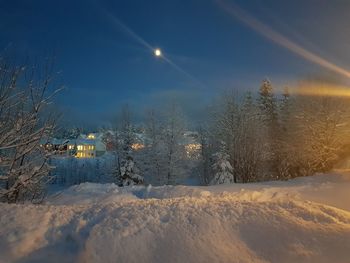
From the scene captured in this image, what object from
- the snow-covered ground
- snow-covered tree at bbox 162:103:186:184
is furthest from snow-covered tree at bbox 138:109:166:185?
the snow-covered ground

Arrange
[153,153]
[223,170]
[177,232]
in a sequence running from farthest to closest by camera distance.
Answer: [153,153], [223,170], [177,232]

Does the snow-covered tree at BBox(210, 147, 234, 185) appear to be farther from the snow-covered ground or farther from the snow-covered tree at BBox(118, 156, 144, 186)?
the snow-covered ground

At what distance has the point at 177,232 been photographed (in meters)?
5.87

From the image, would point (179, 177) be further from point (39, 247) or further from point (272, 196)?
point (39, 247)

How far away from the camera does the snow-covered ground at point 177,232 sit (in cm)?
550

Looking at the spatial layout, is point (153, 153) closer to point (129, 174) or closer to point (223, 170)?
point (129, 174)

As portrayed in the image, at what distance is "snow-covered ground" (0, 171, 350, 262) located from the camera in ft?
18.0

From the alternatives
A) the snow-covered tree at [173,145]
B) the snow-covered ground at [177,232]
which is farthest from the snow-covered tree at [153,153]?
the snow-covered ground at [177,232]

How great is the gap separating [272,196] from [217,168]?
670 inches

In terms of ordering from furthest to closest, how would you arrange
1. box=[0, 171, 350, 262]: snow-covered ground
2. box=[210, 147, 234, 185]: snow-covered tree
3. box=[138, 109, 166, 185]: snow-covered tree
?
box=[138, 109, 166, 185]: snow-covered tree
box=[210, 147, 234, 185]: snow-covered tree
box=[0, 171, 350, 262]: snow-covered ground

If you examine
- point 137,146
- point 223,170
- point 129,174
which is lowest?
point 129,174

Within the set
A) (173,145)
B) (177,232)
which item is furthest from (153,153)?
(177,232)

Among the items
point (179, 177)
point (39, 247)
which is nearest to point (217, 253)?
point (39, 247)

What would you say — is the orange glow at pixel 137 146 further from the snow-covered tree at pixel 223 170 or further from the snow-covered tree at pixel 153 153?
the snow-covered tree at pixel 223 170
